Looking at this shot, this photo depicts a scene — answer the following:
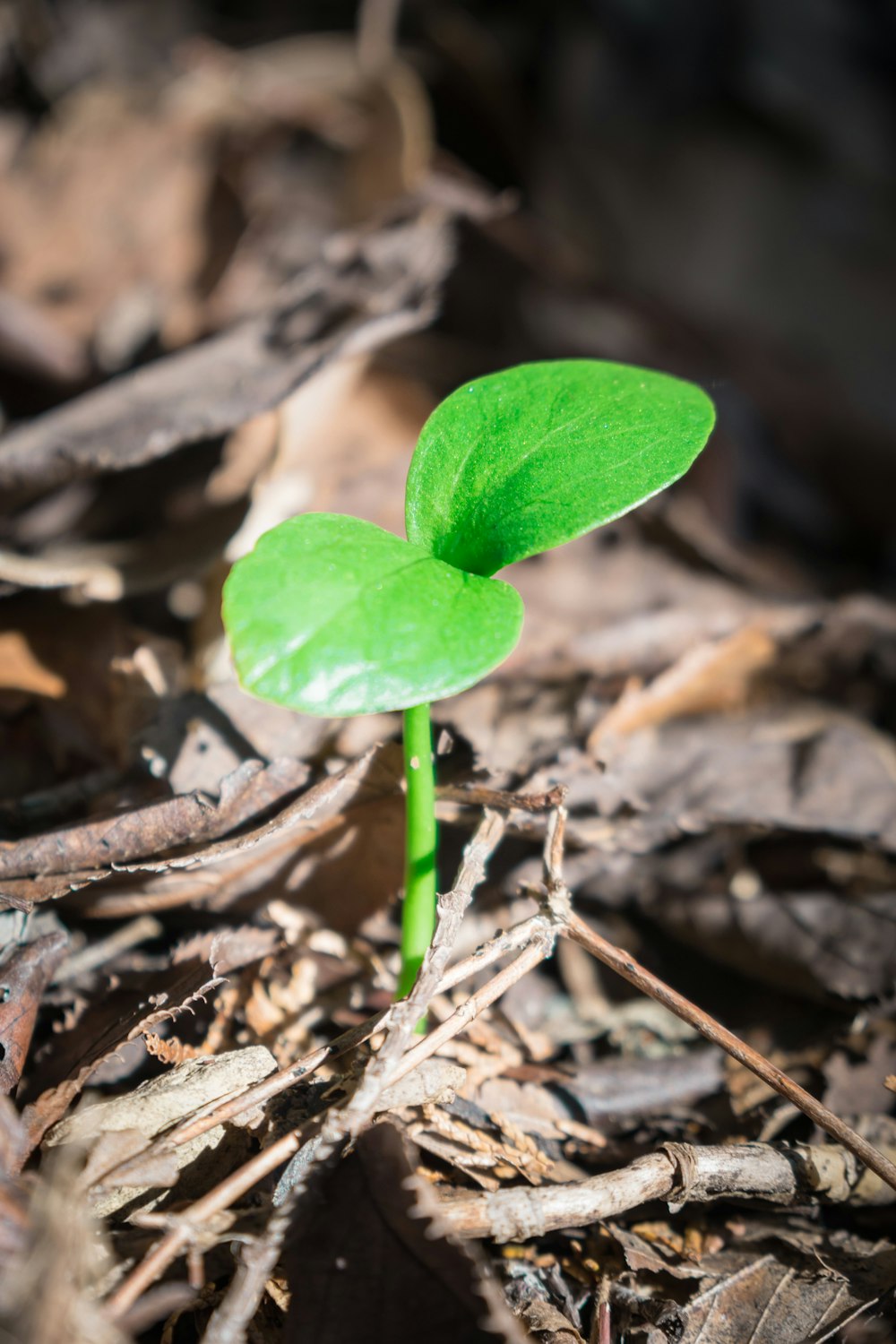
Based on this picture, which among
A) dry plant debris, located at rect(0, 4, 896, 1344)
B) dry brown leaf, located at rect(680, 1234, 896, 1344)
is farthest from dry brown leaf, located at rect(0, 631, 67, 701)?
dry brown leaf, located at rect(680, 1234, 896, 1344)

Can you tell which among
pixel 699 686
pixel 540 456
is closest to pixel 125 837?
pixel 540 456

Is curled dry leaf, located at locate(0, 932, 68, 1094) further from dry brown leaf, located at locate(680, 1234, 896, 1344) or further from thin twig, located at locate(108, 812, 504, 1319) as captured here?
dry brown leaf, located at locate(680, 1234, 896, 1344)

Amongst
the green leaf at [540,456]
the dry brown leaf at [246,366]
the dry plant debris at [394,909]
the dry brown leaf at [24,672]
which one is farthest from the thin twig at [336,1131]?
the dry brown leaf at [246,366]

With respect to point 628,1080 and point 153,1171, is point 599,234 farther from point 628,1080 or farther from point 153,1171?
point 153,1171

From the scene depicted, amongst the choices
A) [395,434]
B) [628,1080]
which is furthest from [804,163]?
[628,1080]

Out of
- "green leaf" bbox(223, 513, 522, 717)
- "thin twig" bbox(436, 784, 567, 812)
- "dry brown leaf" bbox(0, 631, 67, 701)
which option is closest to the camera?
"green leaf" bbox(223, 513, 522, 717)

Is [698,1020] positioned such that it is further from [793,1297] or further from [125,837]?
[125,837]

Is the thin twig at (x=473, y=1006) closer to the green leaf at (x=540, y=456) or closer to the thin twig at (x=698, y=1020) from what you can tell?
the thin twig at (x=698, y=1020)
